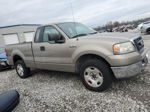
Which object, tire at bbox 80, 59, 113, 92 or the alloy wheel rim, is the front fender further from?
the alloy wheel rim

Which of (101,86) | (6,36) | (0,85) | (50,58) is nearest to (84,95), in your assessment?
(101,86)

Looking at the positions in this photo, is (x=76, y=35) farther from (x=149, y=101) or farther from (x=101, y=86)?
(x=149, y=101)

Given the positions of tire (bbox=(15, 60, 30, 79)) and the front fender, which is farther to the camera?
tire (bbox=(15, 60, 30, 79))

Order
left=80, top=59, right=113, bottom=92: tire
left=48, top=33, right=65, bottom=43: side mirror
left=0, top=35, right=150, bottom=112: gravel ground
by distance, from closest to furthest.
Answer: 1. left=0, top=35, right=150, bottom=112: gravel ground
2. left=80, top=59, right=113, bottom=92: tire
3. left=48, top=33, right=65, bottom=43: side mirror

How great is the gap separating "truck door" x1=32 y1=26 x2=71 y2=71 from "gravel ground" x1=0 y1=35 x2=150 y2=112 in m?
0.66

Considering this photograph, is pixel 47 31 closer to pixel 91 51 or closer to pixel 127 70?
pixel 91 51

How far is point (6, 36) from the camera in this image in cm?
2077

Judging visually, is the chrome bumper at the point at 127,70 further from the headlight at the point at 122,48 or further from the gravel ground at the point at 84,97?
the gravel ground at the point at 84,97

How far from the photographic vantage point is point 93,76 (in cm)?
331

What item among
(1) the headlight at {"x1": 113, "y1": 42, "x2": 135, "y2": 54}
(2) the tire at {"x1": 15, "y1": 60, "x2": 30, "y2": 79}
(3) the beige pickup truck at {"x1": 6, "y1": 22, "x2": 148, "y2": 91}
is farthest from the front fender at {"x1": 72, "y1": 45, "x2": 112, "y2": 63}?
(2) the tire at {"x1": 15, "y1": 60, "x2": 30, "y2": 79}

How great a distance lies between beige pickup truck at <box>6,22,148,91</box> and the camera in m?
2.91

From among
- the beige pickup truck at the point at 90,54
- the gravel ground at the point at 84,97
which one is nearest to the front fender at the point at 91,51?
the beige pickup truck at the point at 90,54

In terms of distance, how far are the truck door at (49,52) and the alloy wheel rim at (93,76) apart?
0.62 m

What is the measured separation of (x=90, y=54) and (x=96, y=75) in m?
0.53
